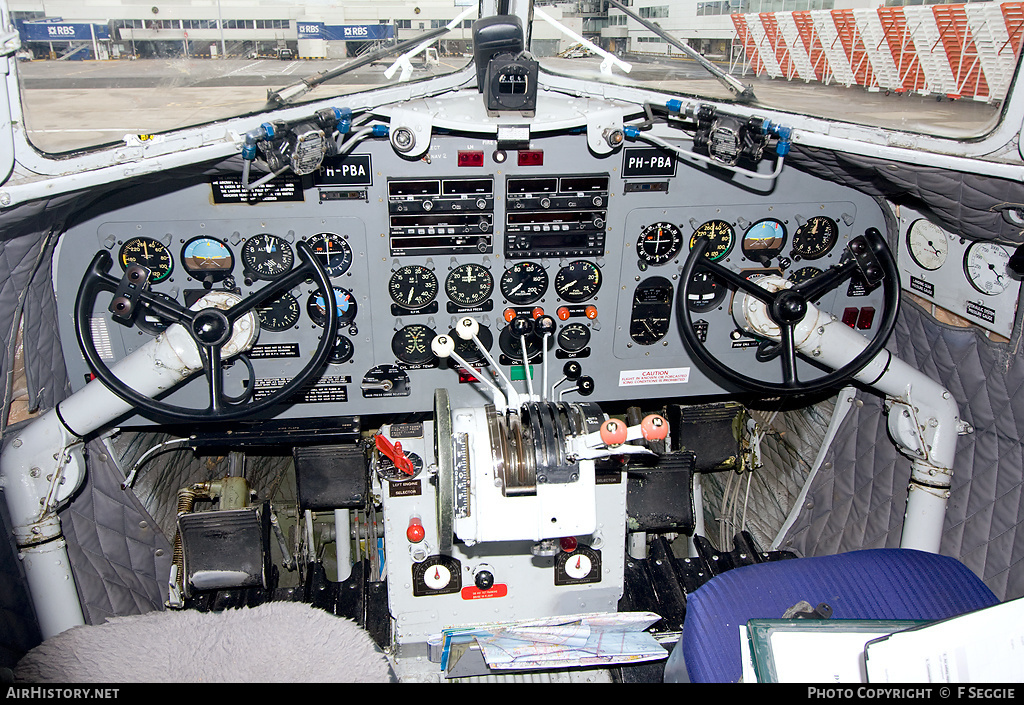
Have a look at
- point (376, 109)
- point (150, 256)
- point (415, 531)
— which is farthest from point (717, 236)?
point (150, 256)

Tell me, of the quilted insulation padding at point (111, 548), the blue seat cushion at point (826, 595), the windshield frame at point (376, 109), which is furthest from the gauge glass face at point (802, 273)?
the quilted insulation padding at point (111, 548)

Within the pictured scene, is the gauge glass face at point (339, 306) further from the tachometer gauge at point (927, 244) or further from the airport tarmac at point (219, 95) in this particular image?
the tachometer gauge at point (927, 244)

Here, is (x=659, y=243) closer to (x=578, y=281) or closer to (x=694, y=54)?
(x=578, y=281)

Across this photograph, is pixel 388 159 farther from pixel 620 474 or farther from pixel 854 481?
pixel 854 481

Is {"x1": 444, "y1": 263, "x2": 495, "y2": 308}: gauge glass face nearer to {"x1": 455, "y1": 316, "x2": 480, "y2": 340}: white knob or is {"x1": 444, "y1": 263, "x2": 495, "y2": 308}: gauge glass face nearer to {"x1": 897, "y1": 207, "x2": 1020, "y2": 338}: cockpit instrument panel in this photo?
{"x1": 455, "y1": 316, "x2": 480, "y2": 340}: white knob

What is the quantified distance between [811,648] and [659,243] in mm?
1841

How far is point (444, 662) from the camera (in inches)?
88.0

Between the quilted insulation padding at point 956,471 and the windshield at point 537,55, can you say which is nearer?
the windshield at point 537,55

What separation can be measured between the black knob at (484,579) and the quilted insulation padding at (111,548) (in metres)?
1.36

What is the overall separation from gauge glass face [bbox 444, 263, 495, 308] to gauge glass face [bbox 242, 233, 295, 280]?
614 millimetres

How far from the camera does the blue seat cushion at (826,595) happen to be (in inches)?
62.5

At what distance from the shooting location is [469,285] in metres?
2.87

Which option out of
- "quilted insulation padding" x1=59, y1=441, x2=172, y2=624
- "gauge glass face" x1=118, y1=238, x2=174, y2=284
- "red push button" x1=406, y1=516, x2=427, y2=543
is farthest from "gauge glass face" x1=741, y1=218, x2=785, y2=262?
"quilted insulation padding" x1=59, y1=441, x2=172, y2=624
